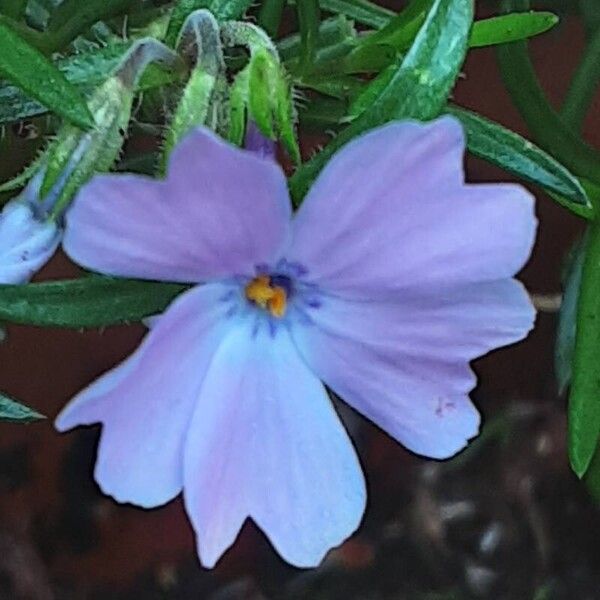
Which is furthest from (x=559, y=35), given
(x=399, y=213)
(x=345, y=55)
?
(x=399, y=213)

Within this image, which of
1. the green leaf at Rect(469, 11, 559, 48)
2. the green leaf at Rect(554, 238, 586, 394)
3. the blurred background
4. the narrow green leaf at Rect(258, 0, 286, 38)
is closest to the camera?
the green leaf at Rect(469, 11, 559, 48)

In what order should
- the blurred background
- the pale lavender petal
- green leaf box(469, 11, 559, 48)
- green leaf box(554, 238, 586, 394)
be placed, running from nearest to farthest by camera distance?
the pale lavender petal < green leaf box(469, 11, 559, 48) < green leaf box(554, 238, 586, 394) < the blurred background

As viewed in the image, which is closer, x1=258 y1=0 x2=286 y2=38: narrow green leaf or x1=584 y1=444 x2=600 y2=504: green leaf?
x1=258 y1=0 x2=286 y2=38: narrow green leaf

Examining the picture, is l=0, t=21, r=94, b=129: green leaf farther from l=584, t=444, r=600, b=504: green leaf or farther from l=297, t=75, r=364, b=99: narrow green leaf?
l=584, t=444, r=600, b=504: green leaf

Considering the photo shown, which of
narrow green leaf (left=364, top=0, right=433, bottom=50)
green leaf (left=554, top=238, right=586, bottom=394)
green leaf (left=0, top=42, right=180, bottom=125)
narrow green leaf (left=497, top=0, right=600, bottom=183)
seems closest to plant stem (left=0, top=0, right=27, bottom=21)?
green leaf (left=0, top=42, right=180, bottom=125)

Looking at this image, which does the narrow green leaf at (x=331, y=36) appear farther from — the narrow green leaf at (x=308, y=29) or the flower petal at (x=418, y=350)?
the flower petal at (x=418, y=350)

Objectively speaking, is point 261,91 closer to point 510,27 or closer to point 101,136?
point 101,136

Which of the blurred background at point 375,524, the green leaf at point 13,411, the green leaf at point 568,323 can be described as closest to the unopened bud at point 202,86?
the green leaf at point 13,411
